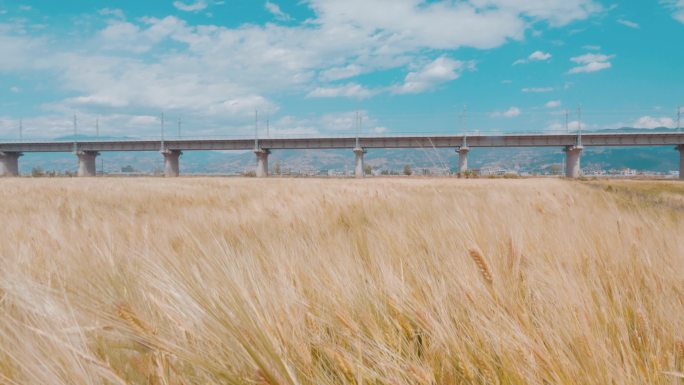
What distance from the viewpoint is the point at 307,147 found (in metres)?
75.0

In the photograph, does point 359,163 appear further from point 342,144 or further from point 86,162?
point 86,162

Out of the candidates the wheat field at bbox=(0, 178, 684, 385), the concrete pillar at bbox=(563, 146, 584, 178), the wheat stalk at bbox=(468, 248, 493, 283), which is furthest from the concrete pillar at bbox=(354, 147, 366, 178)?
the wheat stalk at bbox=(468, 248, 493, 283)

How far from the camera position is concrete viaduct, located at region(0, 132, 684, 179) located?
6462cm

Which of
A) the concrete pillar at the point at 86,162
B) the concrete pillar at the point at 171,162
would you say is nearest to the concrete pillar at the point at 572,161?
the concrete pillar at the point at 171,162

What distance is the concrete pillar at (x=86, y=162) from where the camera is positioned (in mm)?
79375


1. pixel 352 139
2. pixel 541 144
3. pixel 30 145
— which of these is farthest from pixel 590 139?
pixel 30 145

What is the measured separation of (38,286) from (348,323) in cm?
93

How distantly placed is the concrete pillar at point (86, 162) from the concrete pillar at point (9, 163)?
15.0m

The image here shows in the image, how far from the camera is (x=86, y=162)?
8081 centimetres

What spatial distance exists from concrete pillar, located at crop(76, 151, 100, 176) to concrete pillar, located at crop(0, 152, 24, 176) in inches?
590

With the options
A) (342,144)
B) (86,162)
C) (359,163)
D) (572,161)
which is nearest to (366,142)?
(342,144)

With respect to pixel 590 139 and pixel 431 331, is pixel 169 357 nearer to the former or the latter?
pixel 431 331

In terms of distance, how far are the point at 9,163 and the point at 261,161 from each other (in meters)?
54.0

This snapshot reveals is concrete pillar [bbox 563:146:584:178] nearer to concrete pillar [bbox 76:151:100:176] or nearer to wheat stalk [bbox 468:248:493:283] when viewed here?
wheat stalk [bbox 468:248:493:283]
